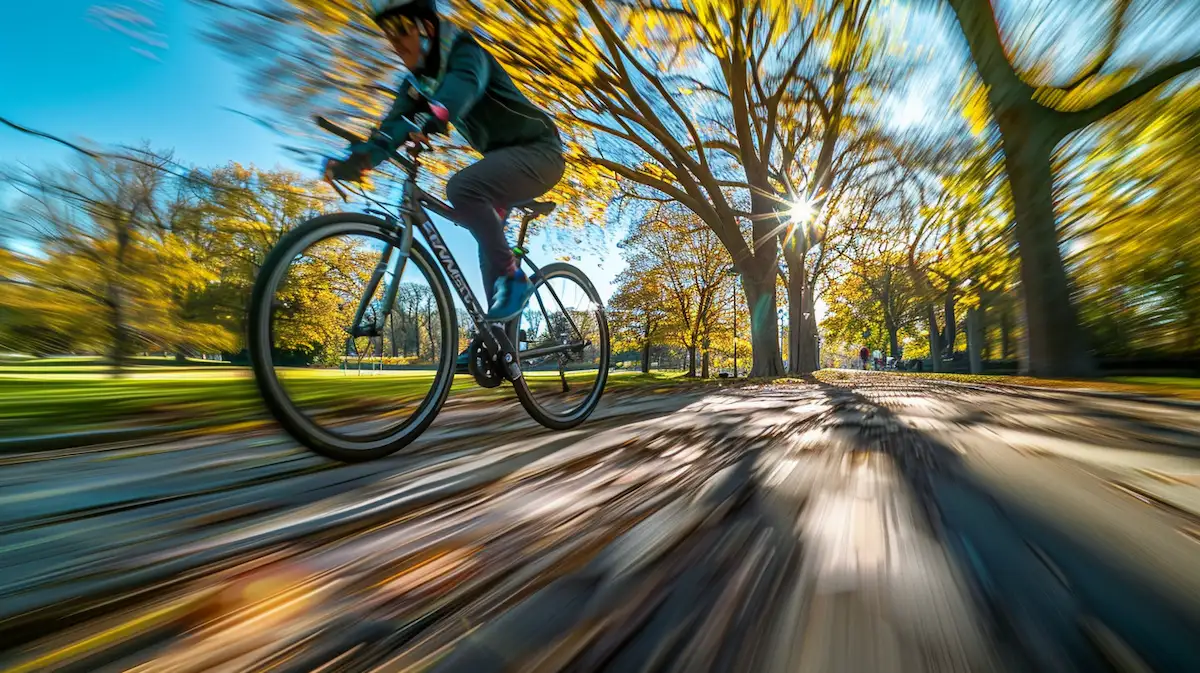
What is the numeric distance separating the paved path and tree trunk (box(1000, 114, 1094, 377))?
2.40m

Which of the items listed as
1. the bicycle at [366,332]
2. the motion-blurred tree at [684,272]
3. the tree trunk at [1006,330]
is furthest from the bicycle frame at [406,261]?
the motion-blurred tree at [684,272]

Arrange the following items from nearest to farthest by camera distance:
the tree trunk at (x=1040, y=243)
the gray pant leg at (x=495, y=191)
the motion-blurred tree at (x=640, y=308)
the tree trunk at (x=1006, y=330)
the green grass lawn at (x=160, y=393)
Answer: the green grass lawn at (x=160, y=393), the gray pant leg at (x=495, y=191), the tree trunk at (x=1040, y=243), the tree trunk at (x=1006, y=330), the motion-blurred tree at (x=640, y=308)

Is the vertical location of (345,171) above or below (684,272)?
below

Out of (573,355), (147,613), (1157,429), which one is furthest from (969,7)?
(147,613)

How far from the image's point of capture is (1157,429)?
170cm

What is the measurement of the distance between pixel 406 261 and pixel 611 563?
159 centimetres

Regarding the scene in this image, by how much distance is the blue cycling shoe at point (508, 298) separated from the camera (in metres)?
2.24

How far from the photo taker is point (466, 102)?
1786 millimetres

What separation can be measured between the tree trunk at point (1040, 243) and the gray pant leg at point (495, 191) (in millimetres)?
3194

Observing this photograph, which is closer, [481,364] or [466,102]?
[466,102]

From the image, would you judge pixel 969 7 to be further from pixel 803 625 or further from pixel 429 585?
pixel 429 585

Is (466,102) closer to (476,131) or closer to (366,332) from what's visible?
(476,131)

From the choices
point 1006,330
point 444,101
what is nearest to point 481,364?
point 444,101

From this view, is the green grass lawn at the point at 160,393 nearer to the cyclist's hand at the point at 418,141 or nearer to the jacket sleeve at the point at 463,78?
the cyclist's hand at the point at 418,141
